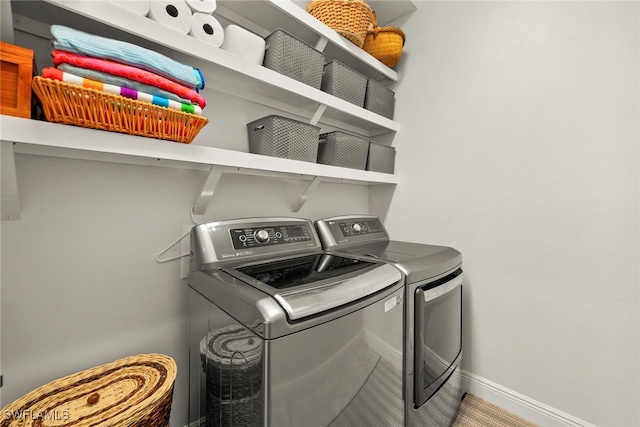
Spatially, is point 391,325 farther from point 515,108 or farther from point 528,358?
point 515,108

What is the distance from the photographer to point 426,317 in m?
1.13

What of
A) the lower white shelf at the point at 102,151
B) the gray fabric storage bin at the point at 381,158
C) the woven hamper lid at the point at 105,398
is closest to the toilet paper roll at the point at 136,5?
the lower white shelf at the point at 102,151

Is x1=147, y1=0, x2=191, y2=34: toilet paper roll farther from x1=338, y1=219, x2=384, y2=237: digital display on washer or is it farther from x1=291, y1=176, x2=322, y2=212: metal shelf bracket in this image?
x1=338, y1=219, x2=384, y2=237: digital display on washer

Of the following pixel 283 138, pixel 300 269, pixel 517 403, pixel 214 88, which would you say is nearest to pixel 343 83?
pixel 283 138

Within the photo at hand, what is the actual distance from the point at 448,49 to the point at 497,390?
6.57 feet

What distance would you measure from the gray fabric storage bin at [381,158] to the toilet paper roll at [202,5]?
107 centimetres

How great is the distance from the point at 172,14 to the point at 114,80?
364 mm

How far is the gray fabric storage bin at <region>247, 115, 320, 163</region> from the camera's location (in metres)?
1.23

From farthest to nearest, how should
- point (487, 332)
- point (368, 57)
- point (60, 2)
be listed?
point (368, 57)
point (487, 332)
point (60, 2)

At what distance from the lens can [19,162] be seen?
2.84ft

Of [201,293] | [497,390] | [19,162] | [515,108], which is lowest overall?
[497,390]

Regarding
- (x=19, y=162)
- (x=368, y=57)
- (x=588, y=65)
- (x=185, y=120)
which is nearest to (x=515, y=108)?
(x=588, y=65)

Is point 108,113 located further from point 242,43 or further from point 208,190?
point 242,43

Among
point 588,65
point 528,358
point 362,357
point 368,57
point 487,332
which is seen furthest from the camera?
point 368,57
